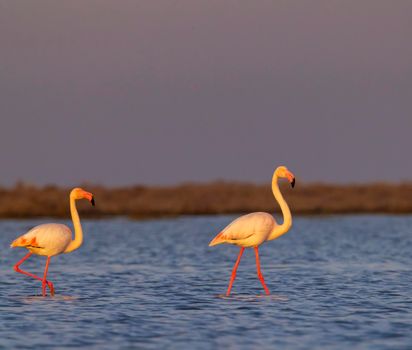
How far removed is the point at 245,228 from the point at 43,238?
322 centimetres

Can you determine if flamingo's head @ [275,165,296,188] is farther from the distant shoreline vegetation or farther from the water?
the distant shoreline vegetation

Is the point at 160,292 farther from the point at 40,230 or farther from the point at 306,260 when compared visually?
the point at 306,260

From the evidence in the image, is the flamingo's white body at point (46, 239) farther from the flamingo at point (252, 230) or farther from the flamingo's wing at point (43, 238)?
the flamingo at point (252, 230)

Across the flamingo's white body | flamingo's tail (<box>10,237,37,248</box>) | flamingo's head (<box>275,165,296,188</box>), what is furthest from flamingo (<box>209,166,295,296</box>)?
flamingo's tail (<box>10,237,37,248</box>)

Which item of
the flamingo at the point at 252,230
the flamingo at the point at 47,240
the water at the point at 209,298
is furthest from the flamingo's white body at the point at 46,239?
the flamingo at the point at 252,230

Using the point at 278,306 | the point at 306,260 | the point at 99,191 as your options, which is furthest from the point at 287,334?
the point at 99,191

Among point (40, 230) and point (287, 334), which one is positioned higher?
point (40, 230)

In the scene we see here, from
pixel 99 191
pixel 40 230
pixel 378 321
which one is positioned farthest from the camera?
pixel 99 191

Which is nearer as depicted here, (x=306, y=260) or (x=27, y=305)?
(x=27, y=305)

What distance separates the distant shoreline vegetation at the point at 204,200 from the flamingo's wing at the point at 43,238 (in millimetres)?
24019

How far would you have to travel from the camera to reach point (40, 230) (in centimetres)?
1574

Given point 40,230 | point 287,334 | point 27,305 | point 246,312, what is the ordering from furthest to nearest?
point 40,230
point 27,305
point 246,312
point 287,334

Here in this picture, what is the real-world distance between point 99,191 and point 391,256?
Result: 2412 centimetres

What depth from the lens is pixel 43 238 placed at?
1565cm
